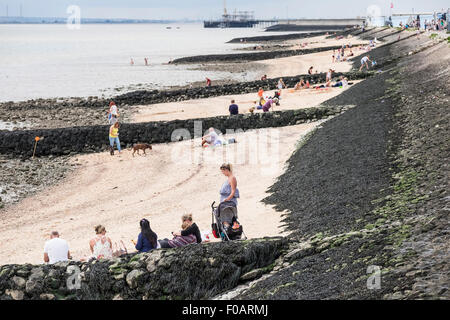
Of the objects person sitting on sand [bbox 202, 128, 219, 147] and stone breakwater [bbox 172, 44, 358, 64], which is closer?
person sitting on sand [bbox 202, 128, 219, 147]

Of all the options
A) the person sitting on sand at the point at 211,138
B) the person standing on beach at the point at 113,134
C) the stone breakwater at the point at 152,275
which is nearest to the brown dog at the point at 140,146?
the person standing on beach at the point at 113,134

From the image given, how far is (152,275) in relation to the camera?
8.83 m

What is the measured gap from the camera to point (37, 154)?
25.0 metres

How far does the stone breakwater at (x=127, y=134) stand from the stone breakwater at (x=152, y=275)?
16088 millimetres

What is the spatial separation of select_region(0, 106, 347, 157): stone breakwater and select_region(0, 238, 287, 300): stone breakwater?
52.8 feet

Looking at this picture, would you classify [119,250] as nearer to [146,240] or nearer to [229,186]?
[146,240]

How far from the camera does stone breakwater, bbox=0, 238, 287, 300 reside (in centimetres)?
873

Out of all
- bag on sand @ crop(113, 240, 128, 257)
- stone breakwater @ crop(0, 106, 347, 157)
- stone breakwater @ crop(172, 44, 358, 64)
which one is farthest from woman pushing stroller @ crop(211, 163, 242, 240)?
stone breakwater @ crop(172, 44, 358, 64)

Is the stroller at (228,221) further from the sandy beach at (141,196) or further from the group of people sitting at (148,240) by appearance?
the sandy beach at (141,196)

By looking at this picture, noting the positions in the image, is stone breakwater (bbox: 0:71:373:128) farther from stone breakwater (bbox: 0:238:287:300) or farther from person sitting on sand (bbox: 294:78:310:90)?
stone breakwater (bbox: 0:238:287:300)

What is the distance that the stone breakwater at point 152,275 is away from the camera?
8.73 m

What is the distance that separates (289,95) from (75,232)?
23.6 m
